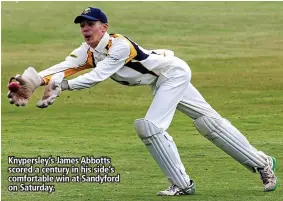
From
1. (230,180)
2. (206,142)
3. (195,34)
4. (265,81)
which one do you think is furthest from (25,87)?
(195,34)

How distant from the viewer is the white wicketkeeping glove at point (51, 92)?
9984 mm

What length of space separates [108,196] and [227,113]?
10500 millimetres

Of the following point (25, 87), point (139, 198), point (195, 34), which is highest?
point (195, 34)

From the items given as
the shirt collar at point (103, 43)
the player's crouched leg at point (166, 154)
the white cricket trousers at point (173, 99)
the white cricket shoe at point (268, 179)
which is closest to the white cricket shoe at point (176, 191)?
the player's crouched leg at point (166, 154)

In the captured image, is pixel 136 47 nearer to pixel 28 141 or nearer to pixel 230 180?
pixel 230 180

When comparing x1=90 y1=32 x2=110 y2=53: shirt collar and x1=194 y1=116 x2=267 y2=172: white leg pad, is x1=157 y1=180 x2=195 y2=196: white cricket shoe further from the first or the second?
x1=90 y1=32 x2=110 y2=53: shirt collar

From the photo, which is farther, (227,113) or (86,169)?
(227,113)

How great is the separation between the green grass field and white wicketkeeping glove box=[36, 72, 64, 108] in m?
1.27

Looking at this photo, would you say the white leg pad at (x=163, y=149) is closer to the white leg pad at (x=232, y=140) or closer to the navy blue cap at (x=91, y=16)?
the white leg pad at (x=232, y=140)

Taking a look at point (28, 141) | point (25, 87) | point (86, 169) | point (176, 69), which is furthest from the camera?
point (28, 141)

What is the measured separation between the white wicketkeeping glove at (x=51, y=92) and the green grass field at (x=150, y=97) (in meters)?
1.27

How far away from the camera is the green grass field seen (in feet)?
39.6

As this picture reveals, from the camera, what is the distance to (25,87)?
10078mm

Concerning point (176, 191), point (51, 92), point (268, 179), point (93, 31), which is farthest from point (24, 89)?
point (268, 179)
